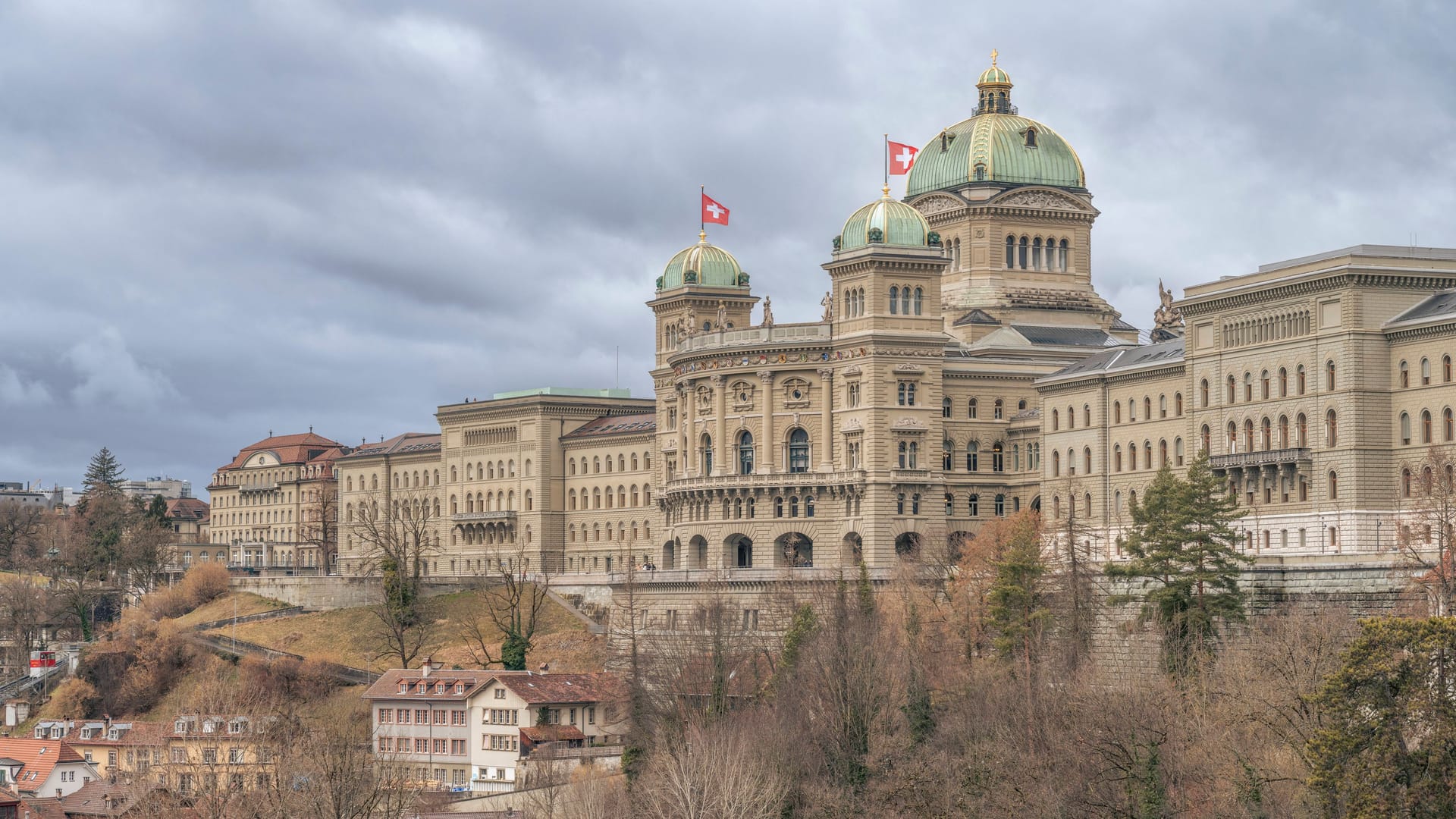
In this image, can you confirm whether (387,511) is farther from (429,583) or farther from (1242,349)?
(1242,349)

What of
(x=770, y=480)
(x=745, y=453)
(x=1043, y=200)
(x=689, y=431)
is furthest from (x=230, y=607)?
(x=1043, y=200)

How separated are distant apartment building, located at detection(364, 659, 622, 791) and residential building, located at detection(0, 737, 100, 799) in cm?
1789

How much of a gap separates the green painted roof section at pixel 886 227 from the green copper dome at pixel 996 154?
15960mm

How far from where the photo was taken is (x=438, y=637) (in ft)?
532

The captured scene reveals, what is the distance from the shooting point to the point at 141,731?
464ft

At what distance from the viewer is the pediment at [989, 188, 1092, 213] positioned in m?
168

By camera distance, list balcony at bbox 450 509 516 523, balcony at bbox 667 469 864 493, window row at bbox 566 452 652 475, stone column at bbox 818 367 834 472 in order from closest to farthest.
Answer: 1. balcony at bbox 667 469 864 493
2. stone column at bbox 818 367 834 472
3. window row at bbox 566 452 652 475
4. balcony at bbox 450 509 516 523

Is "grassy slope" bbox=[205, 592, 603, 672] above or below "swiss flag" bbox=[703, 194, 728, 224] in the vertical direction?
below

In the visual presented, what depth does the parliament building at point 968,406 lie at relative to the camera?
4712 inches

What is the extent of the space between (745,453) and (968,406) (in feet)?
48.3

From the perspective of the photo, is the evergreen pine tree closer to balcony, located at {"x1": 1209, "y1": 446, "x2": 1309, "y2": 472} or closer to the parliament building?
the parliament building

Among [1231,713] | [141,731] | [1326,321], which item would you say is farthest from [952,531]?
[1231,713]

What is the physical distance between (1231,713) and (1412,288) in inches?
1486

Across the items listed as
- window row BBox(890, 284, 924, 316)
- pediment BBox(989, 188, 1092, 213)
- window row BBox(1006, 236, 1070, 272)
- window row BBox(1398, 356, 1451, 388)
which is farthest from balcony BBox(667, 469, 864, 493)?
window row BBox(1398, 356, 1451, 388)
